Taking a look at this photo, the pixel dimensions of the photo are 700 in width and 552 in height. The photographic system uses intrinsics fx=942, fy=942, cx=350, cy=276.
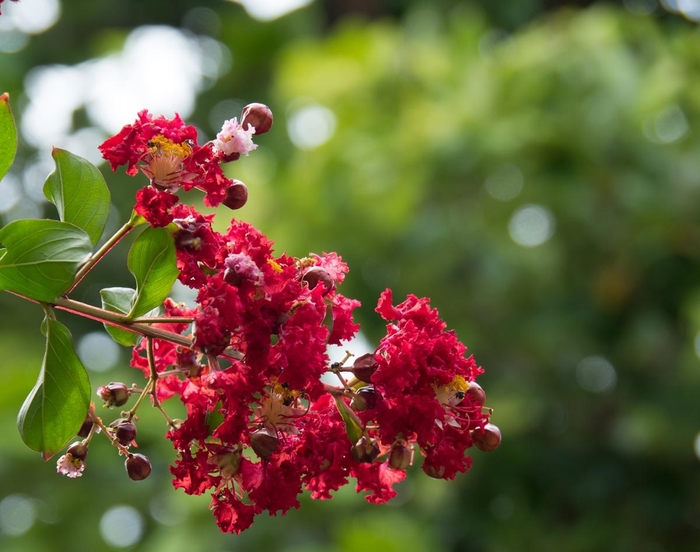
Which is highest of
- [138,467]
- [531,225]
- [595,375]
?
[138,467]

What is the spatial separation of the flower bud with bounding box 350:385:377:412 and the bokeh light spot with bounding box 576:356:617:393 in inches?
191

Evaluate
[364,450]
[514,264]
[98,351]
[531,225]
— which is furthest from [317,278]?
[98,351]

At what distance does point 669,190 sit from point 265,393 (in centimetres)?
454

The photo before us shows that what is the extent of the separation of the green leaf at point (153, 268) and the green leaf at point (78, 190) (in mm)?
79

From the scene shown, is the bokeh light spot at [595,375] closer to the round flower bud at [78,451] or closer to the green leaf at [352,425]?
the green leaf at [352,425]

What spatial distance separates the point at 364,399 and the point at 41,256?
44 centimetres

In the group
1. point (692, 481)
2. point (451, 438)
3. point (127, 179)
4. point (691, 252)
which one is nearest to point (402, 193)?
point (691, 252)

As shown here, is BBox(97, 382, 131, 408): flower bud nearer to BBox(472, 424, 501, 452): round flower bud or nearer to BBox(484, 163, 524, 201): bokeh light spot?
BBox(472, 424, 501, 452): round flower bud

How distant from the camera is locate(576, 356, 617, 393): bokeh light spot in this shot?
5956 millimetres

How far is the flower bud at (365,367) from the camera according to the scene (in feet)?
4.07

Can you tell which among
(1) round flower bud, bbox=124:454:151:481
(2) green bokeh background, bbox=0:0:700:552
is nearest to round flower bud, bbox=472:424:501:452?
(1) round flower bud, bbox=124:454:151:481

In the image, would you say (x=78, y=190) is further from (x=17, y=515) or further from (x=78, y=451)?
(x=17, y=515)

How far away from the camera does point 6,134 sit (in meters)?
1.17

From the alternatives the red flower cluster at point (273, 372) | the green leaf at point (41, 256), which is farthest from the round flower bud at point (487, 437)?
the green leaf at point (41, 256)
